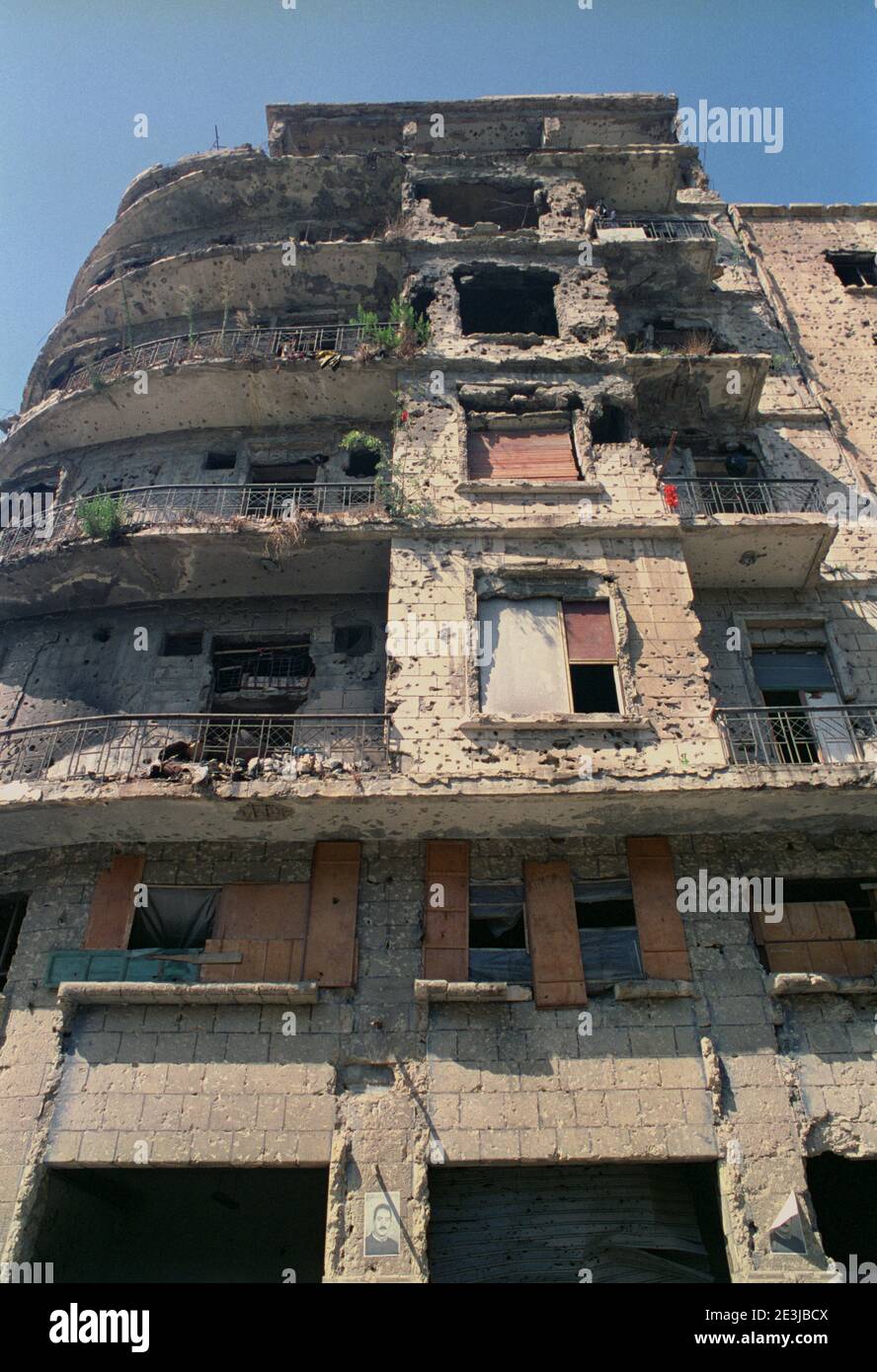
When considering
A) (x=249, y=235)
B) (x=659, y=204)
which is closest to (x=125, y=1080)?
(x=249, y=235)

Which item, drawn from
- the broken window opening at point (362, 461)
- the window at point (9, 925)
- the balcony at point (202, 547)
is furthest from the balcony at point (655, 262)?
the window at point (9, 925)

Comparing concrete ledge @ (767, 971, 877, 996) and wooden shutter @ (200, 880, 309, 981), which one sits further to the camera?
wooden shutter @ (200, 880, 309, 981)

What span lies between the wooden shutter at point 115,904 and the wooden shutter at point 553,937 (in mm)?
5015

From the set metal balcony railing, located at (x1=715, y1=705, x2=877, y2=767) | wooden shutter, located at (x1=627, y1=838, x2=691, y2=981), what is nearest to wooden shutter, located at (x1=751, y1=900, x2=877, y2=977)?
wooden shutter, located at (x1=627, y1=838, x2=691, y2=981)

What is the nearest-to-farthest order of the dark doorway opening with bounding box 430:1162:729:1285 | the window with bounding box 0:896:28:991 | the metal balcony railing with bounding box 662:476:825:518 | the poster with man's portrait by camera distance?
the poster with man's portrait, the dark doorway opening with bounding box 430:1162:729:1285, the window with bounding box 0:896:28:991, the metal balcony railing with bounding box 662:476:825:518

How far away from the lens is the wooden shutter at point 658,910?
31.1 feet

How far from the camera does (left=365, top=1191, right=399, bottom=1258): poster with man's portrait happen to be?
8023mm

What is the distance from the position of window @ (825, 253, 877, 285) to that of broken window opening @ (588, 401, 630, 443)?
965 centimetres

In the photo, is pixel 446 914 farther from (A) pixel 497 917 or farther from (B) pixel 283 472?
(B) pixel 283 472

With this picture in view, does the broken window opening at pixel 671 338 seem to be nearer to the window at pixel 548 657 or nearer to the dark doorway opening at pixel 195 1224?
the window at pixel 548 657

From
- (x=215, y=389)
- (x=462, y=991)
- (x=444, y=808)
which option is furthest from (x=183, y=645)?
(x=462, y=991)

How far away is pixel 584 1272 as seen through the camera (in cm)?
859

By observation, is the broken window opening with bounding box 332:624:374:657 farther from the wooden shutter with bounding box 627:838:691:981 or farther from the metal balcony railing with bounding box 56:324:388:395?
the metal balcony railing with bounding box 56:324:388:395
